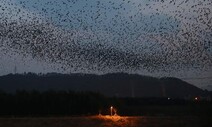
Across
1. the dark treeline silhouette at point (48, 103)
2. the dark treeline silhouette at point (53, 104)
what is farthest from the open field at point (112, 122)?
the dark treeline silhouette at point (48, 103)

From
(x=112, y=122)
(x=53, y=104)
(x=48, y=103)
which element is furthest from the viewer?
(x=48, y=103)

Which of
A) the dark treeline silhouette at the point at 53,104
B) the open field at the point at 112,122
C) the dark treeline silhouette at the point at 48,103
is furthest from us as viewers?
the dark treeline silhouette at the point at 48,103

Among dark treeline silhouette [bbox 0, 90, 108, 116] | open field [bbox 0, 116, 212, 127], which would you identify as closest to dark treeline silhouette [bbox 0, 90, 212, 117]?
dark treeline silhouette [bbox 0, 90, 108, 116]

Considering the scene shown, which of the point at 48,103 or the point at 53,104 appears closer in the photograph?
the point at 53,104

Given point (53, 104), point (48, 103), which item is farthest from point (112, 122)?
point (48, 103)

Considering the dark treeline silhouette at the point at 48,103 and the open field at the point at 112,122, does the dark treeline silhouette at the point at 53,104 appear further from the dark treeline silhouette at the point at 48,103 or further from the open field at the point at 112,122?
the open field at the point at 112,122

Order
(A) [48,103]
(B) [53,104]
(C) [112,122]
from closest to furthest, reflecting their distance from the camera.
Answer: (C) [112,122]
(B) [53,104]
(A) [48,103]

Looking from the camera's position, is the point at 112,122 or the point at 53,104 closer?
the point at 112,122

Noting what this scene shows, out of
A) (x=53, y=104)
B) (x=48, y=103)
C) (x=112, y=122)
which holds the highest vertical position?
(x=48, y=103)

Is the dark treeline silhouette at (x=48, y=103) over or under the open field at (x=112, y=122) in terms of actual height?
over

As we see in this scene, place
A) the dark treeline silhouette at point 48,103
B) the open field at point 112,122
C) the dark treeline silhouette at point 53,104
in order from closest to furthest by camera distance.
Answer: the open field at point 112,122 → the dark treeline silhouette at point 53,104 → the dark treeline silhouette at point 48,103

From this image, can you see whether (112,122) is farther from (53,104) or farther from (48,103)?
(48,103)

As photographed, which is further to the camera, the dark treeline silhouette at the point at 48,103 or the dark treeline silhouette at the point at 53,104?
the dark treeline silhouette at the point at 48,103

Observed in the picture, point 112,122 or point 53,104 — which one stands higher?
point 53,104
